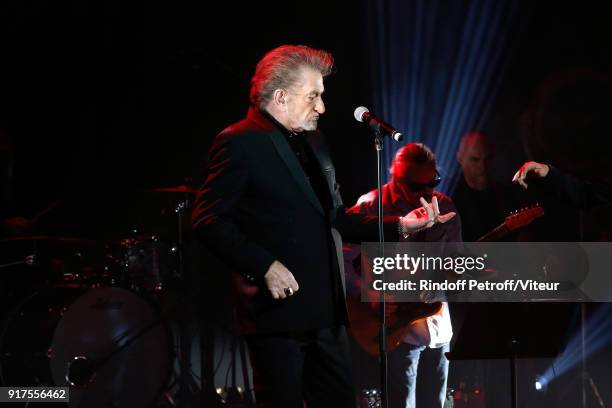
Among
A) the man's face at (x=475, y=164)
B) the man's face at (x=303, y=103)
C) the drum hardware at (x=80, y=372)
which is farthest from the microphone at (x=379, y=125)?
the drum hardware at (x=80, y=372)

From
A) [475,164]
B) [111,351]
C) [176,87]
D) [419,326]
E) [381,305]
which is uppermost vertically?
[176,87]

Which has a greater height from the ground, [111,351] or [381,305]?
[381,305]

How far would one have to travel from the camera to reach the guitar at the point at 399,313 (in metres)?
4.53

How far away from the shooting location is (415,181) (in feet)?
15.4

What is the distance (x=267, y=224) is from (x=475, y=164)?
2.99 metres

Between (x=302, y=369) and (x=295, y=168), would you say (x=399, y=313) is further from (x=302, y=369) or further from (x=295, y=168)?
(x=295, y=168)

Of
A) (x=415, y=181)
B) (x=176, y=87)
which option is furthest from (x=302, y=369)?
(x=176, y=87)

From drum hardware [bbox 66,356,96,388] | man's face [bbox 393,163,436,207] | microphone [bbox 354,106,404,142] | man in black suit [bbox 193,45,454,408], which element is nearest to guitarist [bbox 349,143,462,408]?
man's face [bbox 393,163,436,207]

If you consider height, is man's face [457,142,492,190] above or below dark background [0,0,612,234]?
below

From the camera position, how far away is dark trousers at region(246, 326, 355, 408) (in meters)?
2.64

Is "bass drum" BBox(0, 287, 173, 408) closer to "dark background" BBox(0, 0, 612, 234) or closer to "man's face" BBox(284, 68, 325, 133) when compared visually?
"dark background" BBox(0, 0, 612, 234)

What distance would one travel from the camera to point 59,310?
17.6ft

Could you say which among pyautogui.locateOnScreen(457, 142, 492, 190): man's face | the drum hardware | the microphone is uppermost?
pyautogui.locateOnScreen(457, 142, 492, 190): man's face

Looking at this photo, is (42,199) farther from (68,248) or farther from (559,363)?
(559,363)
